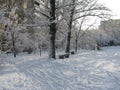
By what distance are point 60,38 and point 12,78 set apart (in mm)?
26717

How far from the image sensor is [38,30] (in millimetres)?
36375

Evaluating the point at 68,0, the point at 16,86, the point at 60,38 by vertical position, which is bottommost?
the point at 16,86

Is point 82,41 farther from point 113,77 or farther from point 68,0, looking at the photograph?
point 113,77

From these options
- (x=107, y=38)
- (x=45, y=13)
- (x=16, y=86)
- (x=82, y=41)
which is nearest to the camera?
(x=16, y=86)

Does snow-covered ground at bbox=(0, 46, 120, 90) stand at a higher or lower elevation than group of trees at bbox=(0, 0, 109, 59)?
lower

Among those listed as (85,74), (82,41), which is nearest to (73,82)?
(85,74)

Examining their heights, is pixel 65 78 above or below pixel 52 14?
below

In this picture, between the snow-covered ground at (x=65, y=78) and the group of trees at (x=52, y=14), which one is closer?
the snow-covered ground at (x=65, y=78)

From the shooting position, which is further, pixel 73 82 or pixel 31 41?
pixel 31 41

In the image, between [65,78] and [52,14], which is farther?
[52,14]

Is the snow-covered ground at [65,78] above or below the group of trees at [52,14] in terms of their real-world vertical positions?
below

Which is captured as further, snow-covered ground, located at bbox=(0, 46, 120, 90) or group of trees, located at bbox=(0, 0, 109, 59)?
group of trees, located at bbox=(0, 0, 109, 59)

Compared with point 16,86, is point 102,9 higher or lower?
higher

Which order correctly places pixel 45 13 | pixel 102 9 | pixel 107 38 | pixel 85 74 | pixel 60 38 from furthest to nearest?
pixel 107 38 < pixel 60 38 < pixel 102 9 < pixel 45 13 < pixel 85 74
